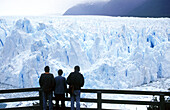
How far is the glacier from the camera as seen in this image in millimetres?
12562

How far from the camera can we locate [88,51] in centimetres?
1379

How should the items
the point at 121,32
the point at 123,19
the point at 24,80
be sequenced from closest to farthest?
the point at 24,80, the point at 121,32, the point at 123,19

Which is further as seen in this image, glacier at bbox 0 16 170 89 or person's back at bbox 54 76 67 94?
glacier at bbox 0 16 170 89

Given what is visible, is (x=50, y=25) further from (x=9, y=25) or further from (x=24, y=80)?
(x=24, y=80)

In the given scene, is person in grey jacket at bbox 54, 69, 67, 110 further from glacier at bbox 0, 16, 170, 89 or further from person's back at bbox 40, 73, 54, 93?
glacier at bbox 0, 16, 170, 89

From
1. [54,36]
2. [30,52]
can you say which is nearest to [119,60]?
[54,36]

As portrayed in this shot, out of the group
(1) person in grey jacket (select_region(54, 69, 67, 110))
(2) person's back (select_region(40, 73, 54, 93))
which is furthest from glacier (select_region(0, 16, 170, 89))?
(2) person's back (select_region(40, 73, 54, 93))

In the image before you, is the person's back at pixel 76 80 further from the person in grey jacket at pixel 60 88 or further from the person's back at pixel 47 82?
the person's back at pixel 47 82

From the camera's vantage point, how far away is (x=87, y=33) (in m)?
14.5

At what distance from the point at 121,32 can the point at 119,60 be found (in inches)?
87.4

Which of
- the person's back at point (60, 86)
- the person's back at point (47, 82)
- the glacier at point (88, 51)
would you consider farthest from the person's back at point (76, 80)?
the glacier at point (88, 51)

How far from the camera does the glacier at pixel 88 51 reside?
12.6m

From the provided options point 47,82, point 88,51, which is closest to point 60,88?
point 47,82

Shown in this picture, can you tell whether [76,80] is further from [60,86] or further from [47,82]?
[47,82]
